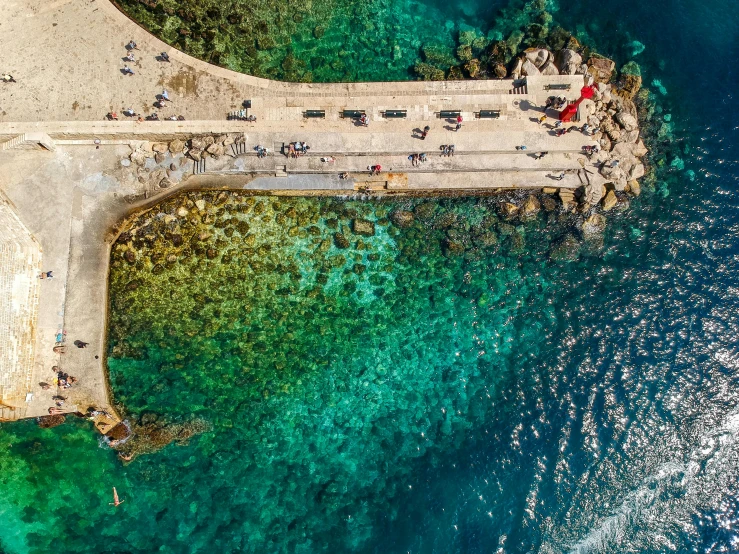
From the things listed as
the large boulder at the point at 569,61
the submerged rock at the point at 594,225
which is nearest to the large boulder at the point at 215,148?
the large boulder at the point at 569,61

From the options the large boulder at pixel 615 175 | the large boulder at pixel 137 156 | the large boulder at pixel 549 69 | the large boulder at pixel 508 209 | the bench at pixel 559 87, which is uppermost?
the large boulder at pixel 549 69

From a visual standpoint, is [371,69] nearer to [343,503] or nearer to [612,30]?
[612,30]

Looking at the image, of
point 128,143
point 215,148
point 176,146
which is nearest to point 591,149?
point 215,148

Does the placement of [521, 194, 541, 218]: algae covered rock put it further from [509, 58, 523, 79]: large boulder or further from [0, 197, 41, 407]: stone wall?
[0, 197, 41, 407]: stone wall

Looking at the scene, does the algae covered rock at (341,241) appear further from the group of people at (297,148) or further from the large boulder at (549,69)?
the large boulder at (549,69)

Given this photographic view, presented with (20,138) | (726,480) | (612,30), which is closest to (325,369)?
(20,138)
